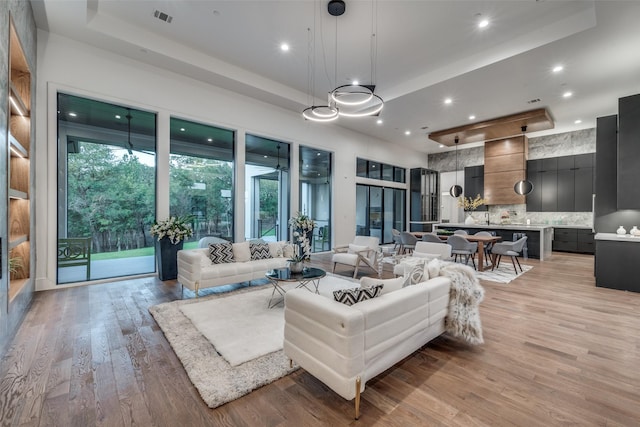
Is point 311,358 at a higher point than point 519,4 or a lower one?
lower

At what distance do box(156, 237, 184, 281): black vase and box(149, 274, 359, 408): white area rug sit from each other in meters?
1.66

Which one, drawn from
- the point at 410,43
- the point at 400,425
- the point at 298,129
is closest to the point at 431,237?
the point at 410,43

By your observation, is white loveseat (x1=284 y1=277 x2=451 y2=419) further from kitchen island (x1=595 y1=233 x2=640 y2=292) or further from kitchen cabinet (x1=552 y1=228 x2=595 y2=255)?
kitchen cabinet (x1=552 y1=228 x2=595 y2=255)

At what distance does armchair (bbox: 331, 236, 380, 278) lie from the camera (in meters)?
5.50

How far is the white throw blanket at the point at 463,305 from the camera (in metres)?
2.77

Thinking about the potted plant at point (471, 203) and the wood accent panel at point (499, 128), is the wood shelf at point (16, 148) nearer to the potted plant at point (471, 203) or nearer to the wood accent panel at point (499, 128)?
the wood accent panel at point (499, 128)

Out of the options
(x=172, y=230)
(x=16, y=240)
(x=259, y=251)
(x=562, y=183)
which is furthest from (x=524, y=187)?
(x=16, y=240)

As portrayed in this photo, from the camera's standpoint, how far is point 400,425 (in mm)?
1820

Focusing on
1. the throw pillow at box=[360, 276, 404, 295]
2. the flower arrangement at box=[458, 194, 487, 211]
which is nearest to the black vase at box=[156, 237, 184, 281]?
the throw pillow at box=[360, 276, 404, 295]

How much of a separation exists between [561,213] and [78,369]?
1258cm

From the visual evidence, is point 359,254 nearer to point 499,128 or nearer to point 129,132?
point 129,132

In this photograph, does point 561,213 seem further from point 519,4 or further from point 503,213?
point 519,4

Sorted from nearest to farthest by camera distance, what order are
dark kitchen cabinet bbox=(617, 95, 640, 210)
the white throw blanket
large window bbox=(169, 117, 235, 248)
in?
the white throw blanket < dark kitchen cabinet bbox=(617, 95, 640, 210) < large window bbox=(169, 117, 235, 248)

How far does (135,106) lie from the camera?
5.43 m
